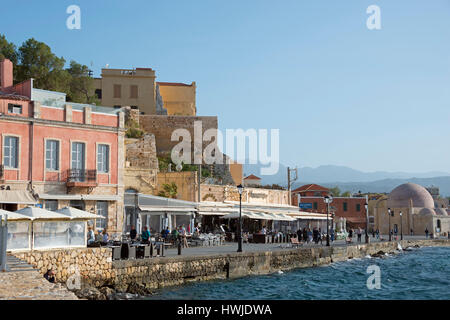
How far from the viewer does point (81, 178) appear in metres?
28.7

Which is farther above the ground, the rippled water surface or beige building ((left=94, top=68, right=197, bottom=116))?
beige building ((left=94, top=68, right=197, bottom=116))

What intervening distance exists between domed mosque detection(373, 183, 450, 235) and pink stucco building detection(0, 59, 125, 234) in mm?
48932

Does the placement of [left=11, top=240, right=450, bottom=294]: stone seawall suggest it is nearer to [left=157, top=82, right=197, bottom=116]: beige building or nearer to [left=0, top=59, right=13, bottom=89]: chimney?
[left=0, top=59, right=13, bottom=89]: chimney

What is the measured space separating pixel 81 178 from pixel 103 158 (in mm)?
1868

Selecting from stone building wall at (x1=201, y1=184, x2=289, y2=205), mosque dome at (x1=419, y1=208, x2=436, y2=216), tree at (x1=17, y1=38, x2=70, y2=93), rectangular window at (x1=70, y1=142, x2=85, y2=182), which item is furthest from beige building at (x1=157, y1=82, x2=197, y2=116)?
mosque dome at (x1=419, y1=208, x2=436, y2=216)

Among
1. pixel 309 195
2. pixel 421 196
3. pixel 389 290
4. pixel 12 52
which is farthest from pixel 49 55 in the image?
pixel 421 196

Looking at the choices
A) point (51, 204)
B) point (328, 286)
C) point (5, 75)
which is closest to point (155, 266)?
point (328, 286)

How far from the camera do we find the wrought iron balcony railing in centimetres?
2842

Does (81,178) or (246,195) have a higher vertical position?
(81,178)

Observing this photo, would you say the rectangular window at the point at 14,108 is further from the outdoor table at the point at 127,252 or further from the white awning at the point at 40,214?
the outdoor table at the point at 127,252

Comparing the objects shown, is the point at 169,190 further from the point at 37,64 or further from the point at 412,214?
the point at 412,214

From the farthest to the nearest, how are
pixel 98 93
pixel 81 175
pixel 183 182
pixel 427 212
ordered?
pixel 427 212 < pixel 98 93 < pixel 183 182 < pixel 81 175

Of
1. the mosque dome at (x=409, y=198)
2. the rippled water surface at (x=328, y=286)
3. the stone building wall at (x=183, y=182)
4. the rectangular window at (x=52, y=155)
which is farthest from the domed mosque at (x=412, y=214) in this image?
the rectangular window at (x=52, y=155)

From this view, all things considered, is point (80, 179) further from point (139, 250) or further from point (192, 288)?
point (192, 288)
